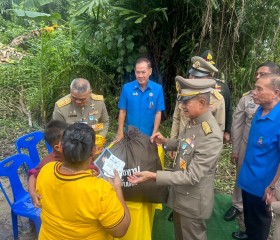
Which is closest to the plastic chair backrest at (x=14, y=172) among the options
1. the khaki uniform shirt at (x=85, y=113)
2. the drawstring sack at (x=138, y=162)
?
the khaki uniform shirt at (x=85, y=113)

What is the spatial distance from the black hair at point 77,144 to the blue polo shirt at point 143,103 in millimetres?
Result: 2063

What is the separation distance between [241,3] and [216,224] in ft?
10.2

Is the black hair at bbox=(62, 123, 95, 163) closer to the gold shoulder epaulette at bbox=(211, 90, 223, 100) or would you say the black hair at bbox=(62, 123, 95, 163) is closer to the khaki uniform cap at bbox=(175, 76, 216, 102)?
the khaki uniform cap at bbox=(175, 76, 216, 102)

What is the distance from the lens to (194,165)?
2.25 metres

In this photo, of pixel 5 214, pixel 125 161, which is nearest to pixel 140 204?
pixel 125 161

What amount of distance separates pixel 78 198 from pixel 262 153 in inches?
61.8

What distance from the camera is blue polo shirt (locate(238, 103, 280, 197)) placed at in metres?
2.51

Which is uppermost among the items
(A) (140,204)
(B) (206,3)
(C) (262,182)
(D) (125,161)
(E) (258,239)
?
(B) (206,3)

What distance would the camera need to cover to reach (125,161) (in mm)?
2498

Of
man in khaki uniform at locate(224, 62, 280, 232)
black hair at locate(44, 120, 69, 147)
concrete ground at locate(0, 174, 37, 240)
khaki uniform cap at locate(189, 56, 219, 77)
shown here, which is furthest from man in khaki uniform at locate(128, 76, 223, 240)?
concrete ground at locate(0, 174, 37, 240)

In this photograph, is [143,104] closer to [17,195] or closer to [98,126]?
[98,126]

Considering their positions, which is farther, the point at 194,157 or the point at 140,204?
the point at 140,204

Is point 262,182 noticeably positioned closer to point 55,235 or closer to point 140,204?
point 140,204

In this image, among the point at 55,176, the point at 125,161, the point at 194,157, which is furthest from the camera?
the point at 125,161
